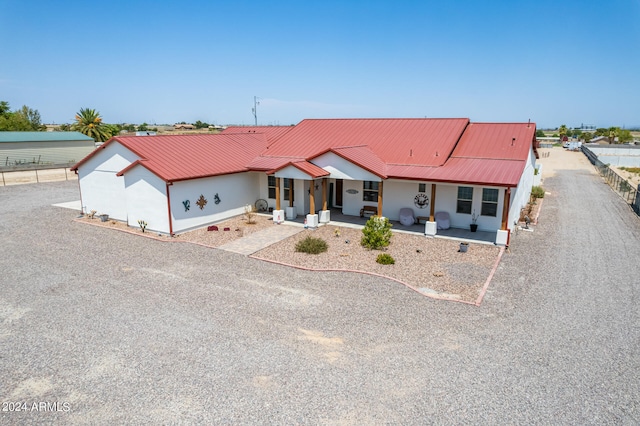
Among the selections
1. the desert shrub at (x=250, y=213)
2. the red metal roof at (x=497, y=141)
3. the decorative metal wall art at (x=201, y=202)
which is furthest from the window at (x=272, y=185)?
the red metal roof at (x=497, y=141)

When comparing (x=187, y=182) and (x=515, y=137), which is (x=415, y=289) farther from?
(x=515, y=137)

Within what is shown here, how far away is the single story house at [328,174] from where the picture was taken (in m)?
18.4

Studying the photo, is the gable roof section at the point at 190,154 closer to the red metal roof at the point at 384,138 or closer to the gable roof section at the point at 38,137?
the red metal roof at the point at 384,138

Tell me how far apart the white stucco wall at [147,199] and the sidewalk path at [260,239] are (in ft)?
11.7

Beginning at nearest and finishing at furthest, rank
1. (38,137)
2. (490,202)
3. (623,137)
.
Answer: (490,202) → (38,137) → (623,137)

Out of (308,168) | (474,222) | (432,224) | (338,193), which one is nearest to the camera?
(432,224)

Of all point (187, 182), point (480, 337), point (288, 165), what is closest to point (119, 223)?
point (187, 182)

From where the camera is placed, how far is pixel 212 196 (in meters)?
20.3

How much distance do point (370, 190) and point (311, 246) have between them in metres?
6.65

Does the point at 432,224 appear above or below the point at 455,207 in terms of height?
below

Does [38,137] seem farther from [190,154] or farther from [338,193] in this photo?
[338,193]

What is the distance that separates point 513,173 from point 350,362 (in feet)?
41.2

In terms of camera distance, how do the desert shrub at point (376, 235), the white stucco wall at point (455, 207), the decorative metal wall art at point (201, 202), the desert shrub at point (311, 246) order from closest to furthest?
the desert shrub at point (311, 246), the desert shrub at point (376, 235), the white stucco wall at point (455, 207), the decorative metal wall art at point (201, 202)

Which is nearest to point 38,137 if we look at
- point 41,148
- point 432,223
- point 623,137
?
point 41,148
